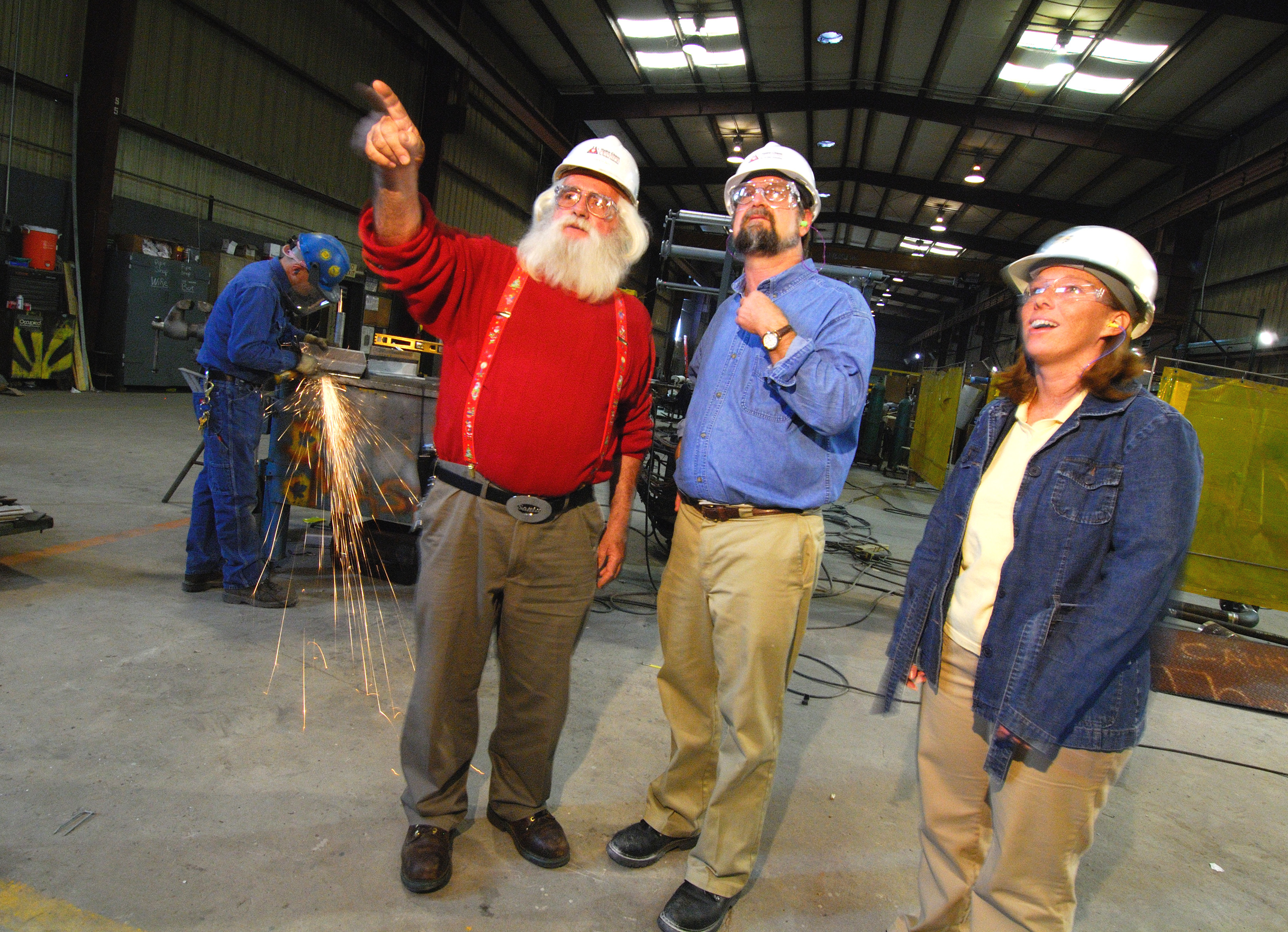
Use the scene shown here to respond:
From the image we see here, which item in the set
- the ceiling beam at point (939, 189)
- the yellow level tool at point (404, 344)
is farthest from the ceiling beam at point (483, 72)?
the yellow level tool at point (404, 344)

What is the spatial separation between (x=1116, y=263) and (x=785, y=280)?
841mm

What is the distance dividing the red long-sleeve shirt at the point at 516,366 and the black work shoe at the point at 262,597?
2.25m

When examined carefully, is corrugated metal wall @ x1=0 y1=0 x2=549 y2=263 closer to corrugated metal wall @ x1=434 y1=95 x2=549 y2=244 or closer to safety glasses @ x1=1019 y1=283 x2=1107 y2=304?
corrugated metal wall @ x1=434 y1=95 x2=549 y2=244

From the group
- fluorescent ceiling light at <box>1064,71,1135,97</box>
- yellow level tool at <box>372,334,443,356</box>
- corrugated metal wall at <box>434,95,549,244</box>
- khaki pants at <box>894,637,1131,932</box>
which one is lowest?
khaki pants at <box>894,637,1131,932</box>

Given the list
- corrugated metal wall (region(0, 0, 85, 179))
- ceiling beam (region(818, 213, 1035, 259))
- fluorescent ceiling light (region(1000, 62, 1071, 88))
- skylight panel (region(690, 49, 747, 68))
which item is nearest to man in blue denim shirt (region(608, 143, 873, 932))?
corrugated metal wall (region(0, 0, 85, 179))

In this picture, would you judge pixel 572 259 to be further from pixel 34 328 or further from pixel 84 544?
pixel 34 328

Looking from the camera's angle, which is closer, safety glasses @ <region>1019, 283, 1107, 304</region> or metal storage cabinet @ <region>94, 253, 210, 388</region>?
safety glasses @ <region>1019, 283, 1107, 304</region>

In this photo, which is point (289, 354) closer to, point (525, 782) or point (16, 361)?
point (525, 782)

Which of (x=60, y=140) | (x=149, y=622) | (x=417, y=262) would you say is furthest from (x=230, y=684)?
(x=60, y=140)

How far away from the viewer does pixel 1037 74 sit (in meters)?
12.4

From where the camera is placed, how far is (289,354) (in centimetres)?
370

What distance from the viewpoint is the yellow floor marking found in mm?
1717

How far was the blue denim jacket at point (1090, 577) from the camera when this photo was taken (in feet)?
4.49

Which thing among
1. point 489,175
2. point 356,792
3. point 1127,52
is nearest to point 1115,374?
point 356,792
